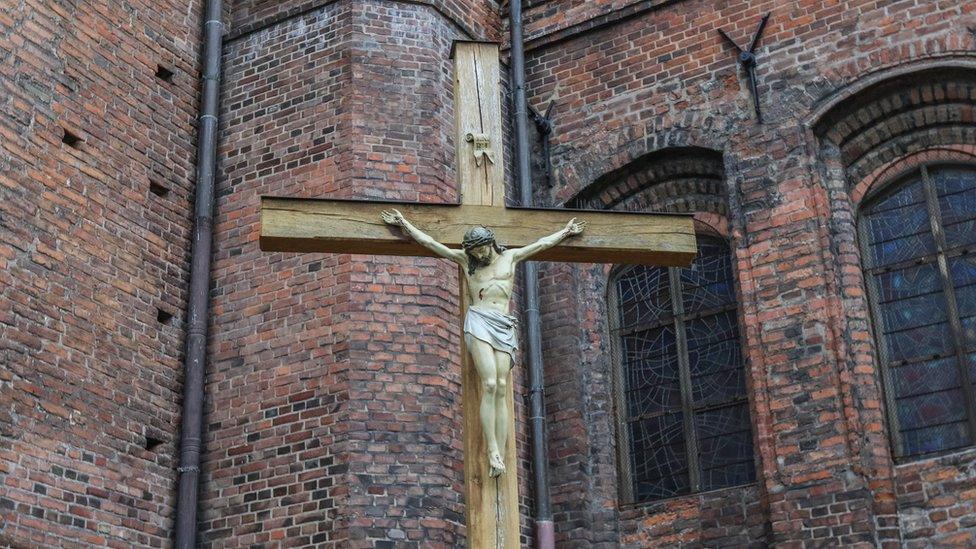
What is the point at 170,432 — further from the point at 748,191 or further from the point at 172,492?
the point at 748,191

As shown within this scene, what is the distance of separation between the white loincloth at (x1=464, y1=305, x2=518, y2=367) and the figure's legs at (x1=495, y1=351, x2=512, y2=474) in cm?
5

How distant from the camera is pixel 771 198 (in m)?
12.3

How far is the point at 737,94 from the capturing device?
12.9m

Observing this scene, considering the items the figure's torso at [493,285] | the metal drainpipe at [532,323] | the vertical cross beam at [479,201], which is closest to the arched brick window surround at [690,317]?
the metal drainpipe at [532,323]

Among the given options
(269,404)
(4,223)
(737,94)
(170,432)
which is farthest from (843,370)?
(4,223)

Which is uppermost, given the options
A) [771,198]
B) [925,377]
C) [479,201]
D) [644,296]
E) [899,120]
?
[899,120]

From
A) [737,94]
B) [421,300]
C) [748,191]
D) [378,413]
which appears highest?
[737,94]

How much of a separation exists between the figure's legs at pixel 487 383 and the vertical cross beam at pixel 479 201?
55 millimetres

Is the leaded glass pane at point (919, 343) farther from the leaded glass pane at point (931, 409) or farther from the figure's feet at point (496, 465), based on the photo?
the figure's feet at point (496, 465)

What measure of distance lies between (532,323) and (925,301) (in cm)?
309

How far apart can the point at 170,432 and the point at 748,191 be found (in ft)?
15.9

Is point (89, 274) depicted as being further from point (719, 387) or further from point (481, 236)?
point (719, 387)

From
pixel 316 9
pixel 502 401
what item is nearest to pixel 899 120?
pixel 316 9

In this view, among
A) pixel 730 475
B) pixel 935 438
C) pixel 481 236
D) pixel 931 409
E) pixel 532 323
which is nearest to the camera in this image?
pixel 481 236
